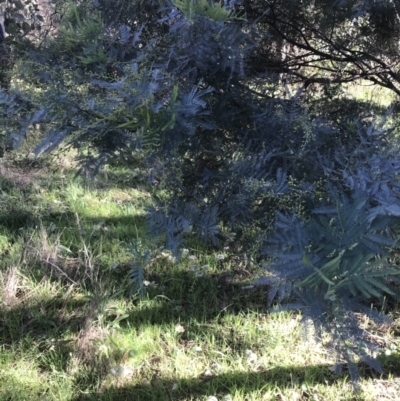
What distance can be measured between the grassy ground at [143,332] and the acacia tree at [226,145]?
46 centimetres

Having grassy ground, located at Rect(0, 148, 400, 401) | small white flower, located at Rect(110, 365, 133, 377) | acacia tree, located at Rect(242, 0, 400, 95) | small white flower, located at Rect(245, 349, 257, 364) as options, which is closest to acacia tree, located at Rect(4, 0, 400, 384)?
acacia tree, located at Rect(242, 0, 400, 95)

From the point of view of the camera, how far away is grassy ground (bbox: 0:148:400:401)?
7.15 feet

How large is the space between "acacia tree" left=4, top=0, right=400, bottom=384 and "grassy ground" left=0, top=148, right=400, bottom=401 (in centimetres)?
46

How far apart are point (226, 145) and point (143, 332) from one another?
4.06ft

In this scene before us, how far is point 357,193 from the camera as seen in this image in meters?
1.26

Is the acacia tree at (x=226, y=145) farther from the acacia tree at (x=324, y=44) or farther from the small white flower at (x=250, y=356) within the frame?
the small white flower at (x=250, y=356)

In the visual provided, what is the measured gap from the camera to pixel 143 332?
2.44m

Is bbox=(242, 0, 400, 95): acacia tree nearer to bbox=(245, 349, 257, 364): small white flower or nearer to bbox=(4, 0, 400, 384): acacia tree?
bbox=(4, 0, 400, 384): acacia tree

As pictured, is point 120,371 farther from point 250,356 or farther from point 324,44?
point 324,44

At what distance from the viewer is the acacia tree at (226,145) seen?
104cm

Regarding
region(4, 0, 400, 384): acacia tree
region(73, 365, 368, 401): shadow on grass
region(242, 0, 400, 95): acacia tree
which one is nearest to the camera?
region(4, 0, 400, 384): acacia tree

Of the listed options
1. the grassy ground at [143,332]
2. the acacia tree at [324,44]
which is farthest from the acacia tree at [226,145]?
the grassy ground at [143,332]

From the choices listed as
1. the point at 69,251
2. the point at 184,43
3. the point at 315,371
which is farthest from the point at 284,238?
the point at 69,251

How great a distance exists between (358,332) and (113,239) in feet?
7.59
